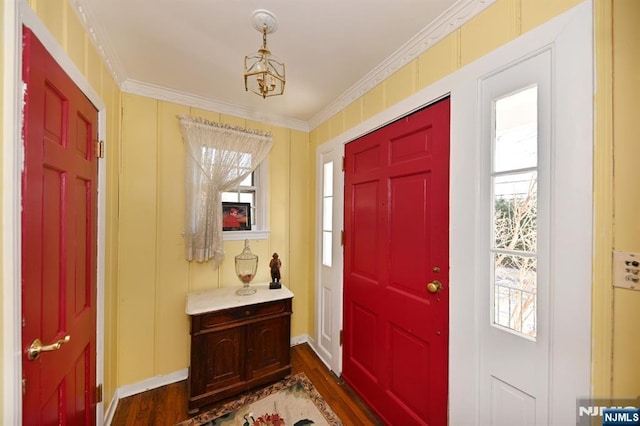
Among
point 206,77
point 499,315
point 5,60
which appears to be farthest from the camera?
point 206,77

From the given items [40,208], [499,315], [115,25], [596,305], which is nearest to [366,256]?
[499,315]

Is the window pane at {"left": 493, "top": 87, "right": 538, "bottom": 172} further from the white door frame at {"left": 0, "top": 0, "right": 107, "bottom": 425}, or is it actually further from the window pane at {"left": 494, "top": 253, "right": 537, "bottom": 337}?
the white door frame at {"left": 0, "top": 0, "right": 107, "bottom": 425}

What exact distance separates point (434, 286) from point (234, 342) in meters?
1.57

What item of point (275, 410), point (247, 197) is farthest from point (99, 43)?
point (275, 410)

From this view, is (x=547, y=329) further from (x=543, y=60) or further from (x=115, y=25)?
(x=115, y=25)

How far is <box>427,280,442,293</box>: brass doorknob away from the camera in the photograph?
1.35 m

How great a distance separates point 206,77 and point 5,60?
4.32 feet

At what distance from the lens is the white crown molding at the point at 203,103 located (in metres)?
2.00

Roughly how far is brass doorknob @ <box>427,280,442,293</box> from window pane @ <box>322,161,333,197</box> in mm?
1297

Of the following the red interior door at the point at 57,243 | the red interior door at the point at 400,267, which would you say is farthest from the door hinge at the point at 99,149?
the red interior door at the point at 400,267

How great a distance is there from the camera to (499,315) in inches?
43.9

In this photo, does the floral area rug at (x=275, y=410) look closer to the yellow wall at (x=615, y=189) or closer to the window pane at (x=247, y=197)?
the yellow wall at (x=615, y=189)

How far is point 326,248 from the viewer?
8.18ft

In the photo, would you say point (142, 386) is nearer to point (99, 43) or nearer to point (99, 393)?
point (99, 393)
